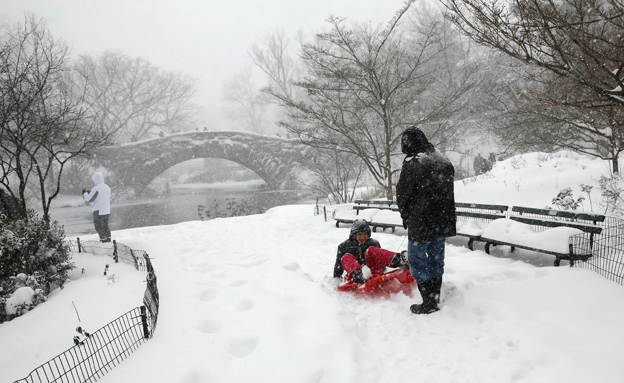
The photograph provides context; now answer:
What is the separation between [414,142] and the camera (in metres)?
3.43

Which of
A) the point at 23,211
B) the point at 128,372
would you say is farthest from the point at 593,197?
the point at 23,211

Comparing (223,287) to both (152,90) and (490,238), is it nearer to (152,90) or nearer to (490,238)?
(490,238)

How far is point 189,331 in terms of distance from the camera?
3066 millimetres

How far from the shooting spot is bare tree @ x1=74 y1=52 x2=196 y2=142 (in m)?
37.8

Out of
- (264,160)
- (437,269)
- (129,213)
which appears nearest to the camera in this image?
(437,269)

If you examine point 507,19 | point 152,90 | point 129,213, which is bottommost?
point 129,213

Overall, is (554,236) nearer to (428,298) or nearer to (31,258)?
(428,298)

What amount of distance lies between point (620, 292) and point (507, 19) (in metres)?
2.94

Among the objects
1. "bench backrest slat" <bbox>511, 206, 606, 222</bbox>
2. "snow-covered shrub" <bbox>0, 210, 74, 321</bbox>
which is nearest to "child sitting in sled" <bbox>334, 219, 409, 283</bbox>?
"bench backrest slat" <bbox>511, 206, 606, 222</bbox>

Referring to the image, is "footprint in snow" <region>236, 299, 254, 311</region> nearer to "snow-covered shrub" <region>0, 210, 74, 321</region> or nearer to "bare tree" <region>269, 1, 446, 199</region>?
"snow-covered shrub" <region>0, 210, 74, 321</region>

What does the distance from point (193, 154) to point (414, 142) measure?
95.6 ft

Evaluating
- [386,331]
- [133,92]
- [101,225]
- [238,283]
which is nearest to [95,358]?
[238,283]

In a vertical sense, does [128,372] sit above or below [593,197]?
below

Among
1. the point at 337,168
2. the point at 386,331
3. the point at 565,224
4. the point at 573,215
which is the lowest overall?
the point at 386,331
